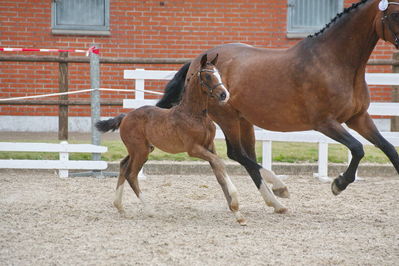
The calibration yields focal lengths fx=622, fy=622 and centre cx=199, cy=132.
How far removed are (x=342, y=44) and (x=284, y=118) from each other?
918 millimetres

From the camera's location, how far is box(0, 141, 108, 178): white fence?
28.9ft

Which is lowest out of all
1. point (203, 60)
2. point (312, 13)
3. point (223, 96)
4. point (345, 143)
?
point (345, 143)

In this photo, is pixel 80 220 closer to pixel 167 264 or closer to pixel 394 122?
pixel 167 264

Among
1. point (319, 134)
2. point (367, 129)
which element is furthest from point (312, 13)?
point (367, 129)

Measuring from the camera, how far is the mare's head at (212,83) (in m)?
5.37

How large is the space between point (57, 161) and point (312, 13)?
6578 millimetres

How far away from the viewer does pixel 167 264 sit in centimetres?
421

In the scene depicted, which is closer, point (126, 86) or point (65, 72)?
point (65, 72)

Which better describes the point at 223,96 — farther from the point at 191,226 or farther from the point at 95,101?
the point at 95,101

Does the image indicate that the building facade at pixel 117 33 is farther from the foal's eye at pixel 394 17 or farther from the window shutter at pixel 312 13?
the foal's eye at pixel 394 17

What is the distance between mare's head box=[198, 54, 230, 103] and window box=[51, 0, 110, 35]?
734cm

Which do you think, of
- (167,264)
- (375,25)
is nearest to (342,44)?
(375,25)

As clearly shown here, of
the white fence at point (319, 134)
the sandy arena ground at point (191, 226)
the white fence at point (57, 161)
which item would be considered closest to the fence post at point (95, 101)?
the white fence at point (57, 161)

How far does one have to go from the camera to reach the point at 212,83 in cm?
547
